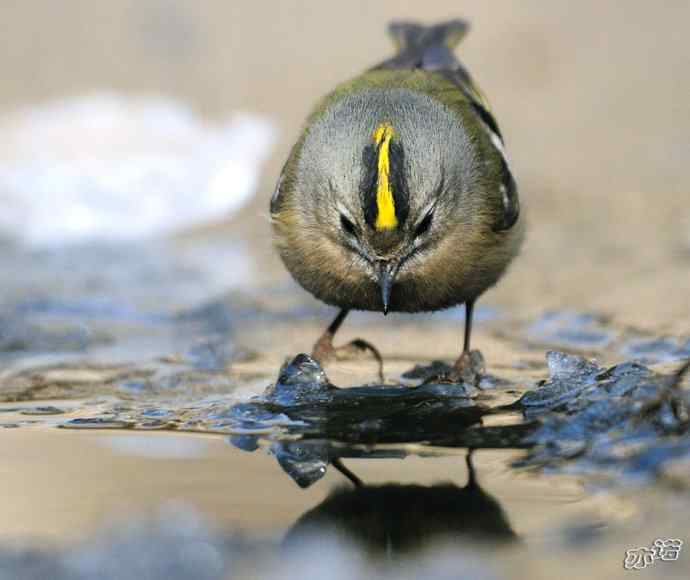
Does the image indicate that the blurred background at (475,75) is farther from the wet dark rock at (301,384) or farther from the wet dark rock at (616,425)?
the wet dark rock at (616,425)

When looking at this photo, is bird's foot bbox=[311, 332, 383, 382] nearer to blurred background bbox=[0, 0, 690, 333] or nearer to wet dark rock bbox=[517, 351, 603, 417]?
wet dark rock bbox=[517, 351, 603, 417]

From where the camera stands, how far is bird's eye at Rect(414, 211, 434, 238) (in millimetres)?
5062

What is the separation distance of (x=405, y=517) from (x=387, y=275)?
148 cm

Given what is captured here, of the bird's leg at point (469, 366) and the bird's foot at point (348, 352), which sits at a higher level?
the bird's foot at point (348, 352)

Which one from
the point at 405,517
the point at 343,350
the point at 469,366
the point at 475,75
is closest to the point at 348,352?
the point at 343,350

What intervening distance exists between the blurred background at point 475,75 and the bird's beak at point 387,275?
2980mm

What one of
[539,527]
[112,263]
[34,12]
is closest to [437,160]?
[539,527]

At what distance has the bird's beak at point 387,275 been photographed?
4.99 metres

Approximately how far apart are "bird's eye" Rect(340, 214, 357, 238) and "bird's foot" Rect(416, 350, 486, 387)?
2.17ft

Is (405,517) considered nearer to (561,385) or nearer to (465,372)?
(561,385)

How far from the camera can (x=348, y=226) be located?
508 centimetres

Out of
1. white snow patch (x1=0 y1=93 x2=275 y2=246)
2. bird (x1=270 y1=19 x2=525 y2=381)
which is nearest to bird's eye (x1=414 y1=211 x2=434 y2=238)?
bird (x1=270 y1=19 x2=525 y2=381)

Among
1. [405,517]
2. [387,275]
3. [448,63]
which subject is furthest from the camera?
[448,63]

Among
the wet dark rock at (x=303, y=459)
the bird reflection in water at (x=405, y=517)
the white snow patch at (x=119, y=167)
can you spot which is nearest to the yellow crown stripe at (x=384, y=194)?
the wet dark rock at (x=303, y=459)
